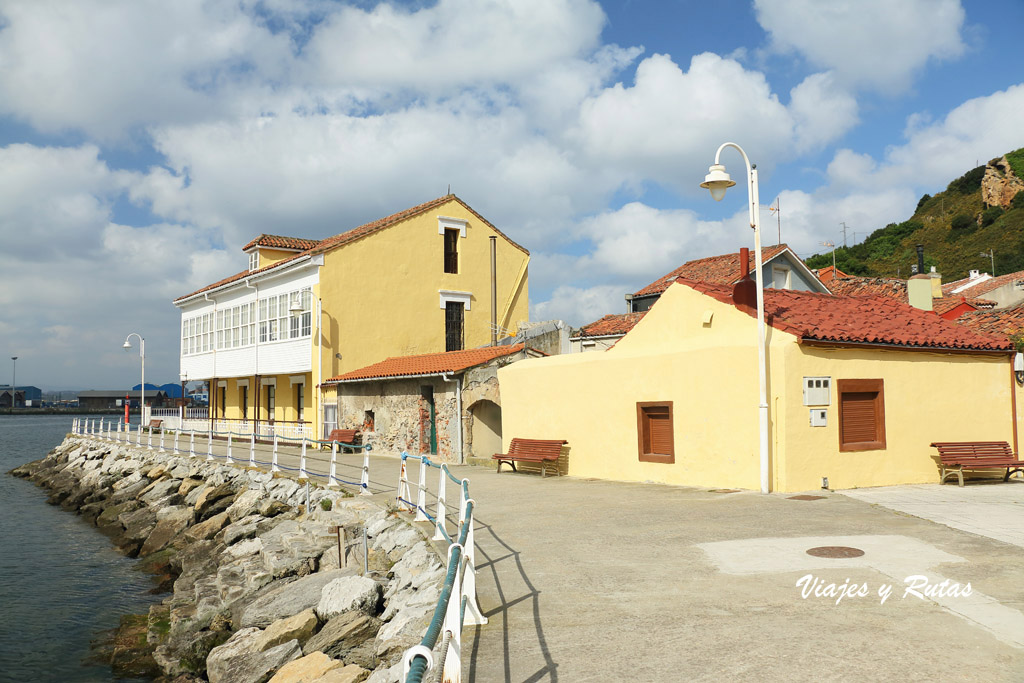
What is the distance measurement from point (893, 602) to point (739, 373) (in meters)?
7.92

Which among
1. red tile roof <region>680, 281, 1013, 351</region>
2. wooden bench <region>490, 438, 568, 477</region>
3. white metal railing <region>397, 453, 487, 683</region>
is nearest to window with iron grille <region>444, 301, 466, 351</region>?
wooden bench <region>490, 438, 568, 477</region>

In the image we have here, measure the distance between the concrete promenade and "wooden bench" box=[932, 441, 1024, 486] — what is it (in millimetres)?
2111

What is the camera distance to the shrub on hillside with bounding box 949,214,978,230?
76.8 metres

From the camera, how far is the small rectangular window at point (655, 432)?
1570 cm

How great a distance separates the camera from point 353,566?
1111cm

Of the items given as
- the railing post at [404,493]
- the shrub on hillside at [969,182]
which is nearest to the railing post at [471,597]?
the railing post at [404,493]

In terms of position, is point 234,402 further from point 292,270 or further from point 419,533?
point 419,533

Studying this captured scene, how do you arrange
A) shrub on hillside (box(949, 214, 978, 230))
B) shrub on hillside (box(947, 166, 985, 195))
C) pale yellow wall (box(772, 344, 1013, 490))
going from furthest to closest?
shrub on hillside (box(947, 166, 985, 195)), shrub on hillside (box(949, 214, 978, 230)), pale yellow wall (box(772, 344, 1013, 490))

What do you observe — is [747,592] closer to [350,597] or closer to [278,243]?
[350,597]

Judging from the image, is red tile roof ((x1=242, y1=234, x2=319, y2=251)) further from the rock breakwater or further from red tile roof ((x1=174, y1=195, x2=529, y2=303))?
the rock breakwater

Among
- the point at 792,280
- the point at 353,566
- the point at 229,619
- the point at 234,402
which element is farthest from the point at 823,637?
the point at 234,402

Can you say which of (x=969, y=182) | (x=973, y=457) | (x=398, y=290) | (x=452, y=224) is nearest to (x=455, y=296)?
(x=398, y=290)

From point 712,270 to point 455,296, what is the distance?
1030 centimetres

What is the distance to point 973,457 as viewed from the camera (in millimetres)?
14383
